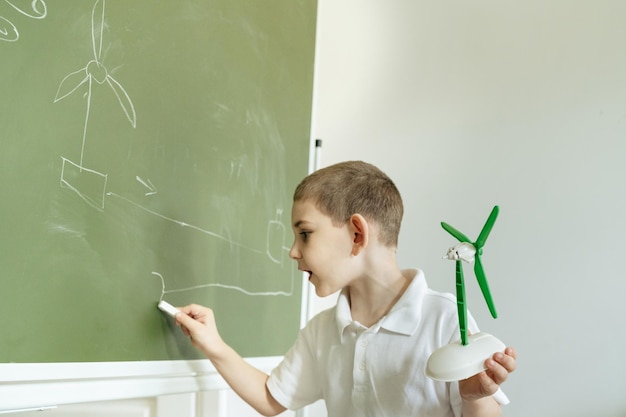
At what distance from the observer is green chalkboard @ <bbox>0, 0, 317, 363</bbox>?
0.89 meters

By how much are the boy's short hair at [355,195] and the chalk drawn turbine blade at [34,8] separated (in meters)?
0.53

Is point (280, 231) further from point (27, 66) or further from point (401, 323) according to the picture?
point (27, 66)

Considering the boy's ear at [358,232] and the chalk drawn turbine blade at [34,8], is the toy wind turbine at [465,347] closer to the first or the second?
→ the boy's ear at [358,232]

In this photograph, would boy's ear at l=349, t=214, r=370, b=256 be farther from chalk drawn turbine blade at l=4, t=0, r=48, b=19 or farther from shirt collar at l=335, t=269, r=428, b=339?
chalk drawn turbine blade at l=4, t=0, r=48, b=19

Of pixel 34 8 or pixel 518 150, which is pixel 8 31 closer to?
pixel 34 8

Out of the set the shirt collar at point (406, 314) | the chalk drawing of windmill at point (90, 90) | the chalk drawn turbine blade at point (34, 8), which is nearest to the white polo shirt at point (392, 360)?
the shirt collar at point (406, 314)

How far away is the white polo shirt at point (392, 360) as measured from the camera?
1.14m

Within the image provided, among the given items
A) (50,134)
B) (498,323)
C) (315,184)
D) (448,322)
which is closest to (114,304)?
(50,134)

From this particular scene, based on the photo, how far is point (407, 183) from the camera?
192cm

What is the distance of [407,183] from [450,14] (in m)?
0.51

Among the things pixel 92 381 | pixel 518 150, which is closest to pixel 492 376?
pixel 92 381

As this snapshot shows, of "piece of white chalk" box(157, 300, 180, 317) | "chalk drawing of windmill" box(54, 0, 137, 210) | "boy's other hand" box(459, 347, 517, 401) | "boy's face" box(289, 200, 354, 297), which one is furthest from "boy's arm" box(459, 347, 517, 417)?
"chalk drawing of windmill" box(54, 0, 137, 210)

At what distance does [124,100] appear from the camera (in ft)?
3.48

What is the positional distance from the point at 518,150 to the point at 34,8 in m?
1.28
